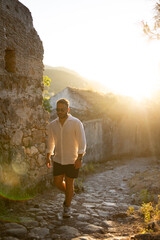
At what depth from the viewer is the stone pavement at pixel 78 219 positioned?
3.11 meters

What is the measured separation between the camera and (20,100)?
477 cm

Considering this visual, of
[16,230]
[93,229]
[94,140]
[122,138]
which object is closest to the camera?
[16,230]

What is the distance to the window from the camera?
180 inches

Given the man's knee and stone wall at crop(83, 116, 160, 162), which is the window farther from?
stone wall at crop(83, 116, 160, 162)

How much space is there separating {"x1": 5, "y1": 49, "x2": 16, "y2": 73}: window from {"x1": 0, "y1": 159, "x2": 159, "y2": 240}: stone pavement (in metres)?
2.55

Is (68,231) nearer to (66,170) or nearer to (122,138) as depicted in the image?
(66,170)

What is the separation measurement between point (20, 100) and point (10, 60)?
2.59 ft

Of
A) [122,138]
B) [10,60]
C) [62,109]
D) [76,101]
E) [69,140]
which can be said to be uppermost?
[76,101]

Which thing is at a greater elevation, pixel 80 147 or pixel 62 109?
pixel 62 109

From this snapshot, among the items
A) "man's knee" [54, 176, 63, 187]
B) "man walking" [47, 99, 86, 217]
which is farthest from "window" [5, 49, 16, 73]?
"man's knee" [54, 176, 63, 187]

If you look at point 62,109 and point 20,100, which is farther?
point 20,100

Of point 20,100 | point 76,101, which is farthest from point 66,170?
point 76,101

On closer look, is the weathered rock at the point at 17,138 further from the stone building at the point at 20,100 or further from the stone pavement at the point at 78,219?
the stone pavement at the point at 78,219

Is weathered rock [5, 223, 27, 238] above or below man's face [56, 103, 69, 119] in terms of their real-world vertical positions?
below
